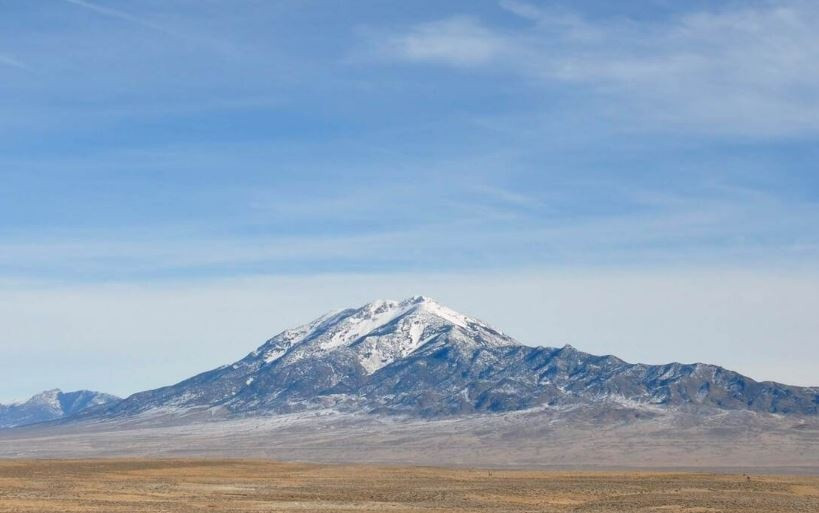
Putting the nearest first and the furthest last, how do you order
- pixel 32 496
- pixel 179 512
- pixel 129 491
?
pixel 179 512
pixel 32 496
pixel 129 491

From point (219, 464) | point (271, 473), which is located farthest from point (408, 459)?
point (271, 473)

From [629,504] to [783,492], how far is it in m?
18.6

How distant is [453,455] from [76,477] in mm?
115207

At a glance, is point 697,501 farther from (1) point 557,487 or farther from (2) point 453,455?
(2) point 453,455

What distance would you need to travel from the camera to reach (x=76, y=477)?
8919 cm

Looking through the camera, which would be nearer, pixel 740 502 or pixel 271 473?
pixel 740 502

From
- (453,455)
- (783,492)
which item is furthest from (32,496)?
(453,455)

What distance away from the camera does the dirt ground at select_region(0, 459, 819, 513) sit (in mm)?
67750

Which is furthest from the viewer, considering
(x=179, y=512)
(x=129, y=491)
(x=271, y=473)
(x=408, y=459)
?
(x=408, y=459)

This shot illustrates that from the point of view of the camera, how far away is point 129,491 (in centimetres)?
7556

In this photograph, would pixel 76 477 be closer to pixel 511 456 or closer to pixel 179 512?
pixel 179 512

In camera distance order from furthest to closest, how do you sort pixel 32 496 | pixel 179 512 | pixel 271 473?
pixel 271 473
pixel 32 496
pixel 179 512

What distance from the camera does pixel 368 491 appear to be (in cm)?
8025

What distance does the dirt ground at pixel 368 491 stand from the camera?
67.8m
